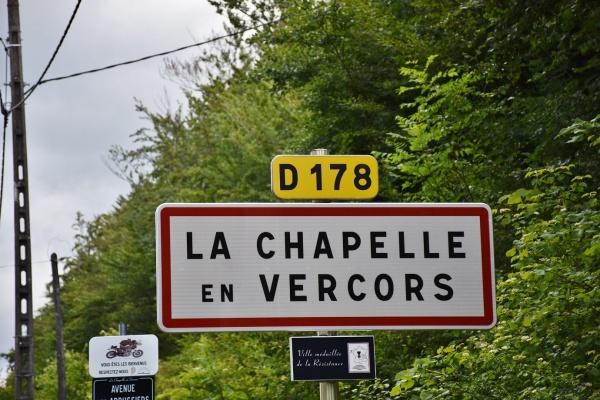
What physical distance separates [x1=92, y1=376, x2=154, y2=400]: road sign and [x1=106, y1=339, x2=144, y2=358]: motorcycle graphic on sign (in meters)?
0.30

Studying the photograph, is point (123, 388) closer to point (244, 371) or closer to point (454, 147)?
point (454, 147)

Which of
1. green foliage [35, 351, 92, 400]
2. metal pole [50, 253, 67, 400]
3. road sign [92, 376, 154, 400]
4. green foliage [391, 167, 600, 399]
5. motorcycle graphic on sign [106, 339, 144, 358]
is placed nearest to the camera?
green foliage [391, 167, 600, 399]

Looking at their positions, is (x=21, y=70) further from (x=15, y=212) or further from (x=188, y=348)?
(x=188, y=348)

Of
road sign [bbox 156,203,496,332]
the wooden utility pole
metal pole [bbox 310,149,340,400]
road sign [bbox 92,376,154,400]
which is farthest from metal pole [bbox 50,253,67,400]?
road sign [bbox 156,203,496,332]

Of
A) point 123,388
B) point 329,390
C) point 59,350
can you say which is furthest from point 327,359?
point 59,350

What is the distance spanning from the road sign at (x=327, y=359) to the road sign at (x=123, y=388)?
9.45 m

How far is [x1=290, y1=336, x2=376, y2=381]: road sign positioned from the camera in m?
3.72

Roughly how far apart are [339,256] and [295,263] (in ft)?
0.48

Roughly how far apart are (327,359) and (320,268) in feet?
1.17

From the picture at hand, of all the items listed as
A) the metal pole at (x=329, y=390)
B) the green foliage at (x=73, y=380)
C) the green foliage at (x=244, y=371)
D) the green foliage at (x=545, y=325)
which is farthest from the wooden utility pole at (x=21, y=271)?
the green foliage at (x=73, y=380)

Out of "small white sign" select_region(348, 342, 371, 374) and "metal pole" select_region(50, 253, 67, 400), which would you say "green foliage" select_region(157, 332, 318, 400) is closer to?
"metal pole" select_region(50, 253, 67, 400)

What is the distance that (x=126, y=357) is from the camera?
1321cm

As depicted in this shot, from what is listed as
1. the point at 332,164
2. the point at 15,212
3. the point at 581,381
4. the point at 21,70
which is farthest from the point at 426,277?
the point at 21,70

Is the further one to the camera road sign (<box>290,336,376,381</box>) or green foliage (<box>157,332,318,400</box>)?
green foliage (<box>157,332,318,400</box>)
